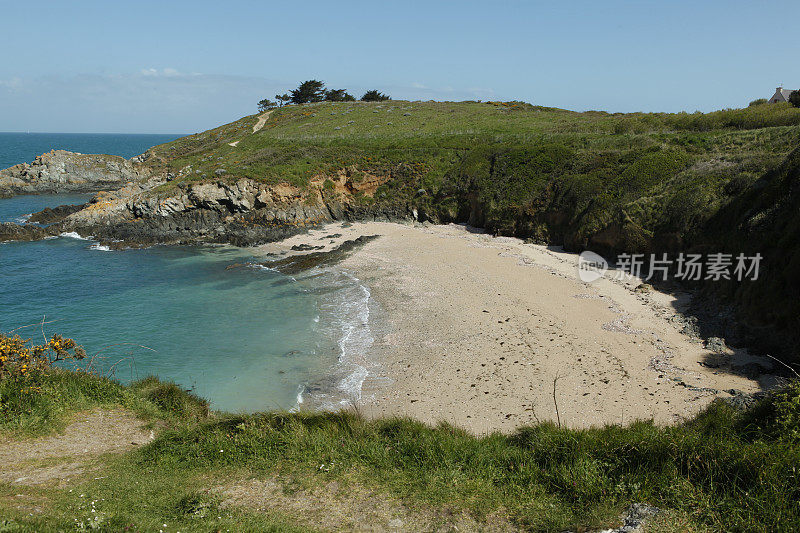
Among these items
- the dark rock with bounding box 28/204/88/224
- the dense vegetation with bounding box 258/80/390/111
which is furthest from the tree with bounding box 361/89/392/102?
the dark rock with bounding box 28/204/88/224

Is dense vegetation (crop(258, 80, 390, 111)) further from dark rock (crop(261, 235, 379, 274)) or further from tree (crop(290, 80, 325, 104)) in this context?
dark rock (crop(261, 235, 379, 274))

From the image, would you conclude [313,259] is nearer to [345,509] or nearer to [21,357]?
A: [21,357]

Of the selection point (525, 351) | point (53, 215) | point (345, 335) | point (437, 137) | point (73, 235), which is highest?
point (437, 137)

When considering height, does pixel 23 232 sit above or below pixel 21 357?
below

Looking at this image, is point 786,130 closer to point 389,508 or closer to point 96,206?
point 389,508

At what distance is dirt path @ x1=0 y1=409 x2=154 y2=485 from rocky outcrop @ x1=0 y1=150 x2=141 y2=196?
60715mm

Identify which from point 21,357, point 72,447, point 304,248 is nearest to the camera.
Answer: point 72,447

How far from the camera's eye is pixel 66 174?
61188 millimetres

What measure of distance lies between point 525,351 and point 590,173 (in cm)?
1847

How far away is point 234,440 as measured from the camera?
26.0 ft

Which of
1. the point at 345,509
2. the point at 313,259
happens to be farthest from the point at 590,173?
the point at 345,509

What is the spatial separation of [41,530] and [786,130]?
1370 inches

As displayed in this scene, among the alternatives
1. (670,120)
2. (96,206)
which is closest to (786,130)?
(670,120)
